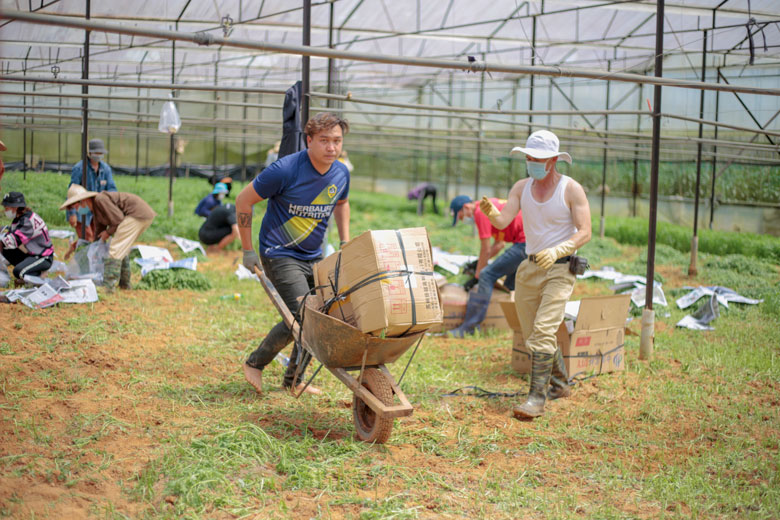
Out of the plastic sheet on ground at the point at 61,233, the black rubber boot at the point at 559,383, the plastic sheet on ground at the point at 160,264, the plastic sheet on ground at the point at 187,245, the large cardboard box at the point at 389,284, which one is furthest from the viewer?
the plastic sheet on ground at the point at 187,245

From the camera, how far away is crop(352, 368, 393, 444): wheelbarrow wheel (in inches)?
149

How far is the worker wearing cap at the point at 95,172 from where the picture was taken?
8.65 m

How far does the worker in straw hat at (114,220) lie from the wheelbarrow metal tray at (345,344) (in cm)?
443

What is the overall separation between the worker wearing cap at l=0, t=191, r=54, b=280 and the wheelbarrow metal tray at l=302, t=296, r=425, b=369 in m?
4.58

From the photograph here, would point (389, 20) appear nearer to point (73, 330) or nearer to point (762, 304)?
point (762, 304)

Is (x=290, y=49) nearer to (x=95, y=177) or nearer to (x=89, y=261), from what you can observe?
(x=89, y=261)

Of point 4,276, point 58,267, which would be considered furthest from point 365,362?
point 58,267

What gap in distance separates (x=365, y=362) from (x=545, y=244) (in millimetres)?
1697

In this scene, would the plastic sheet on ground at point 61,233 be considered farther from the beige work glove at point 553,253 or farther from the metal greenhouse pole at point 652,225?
the metal greenhouse pole at point 652,225

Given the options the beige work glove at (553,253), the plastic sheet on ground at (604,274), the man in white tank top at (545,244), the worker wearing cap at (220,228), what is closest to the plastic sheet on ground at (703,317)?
the plastic sheet on ground at (604,274)

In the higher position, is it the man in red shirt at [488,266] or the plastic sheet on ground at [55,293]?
the man in red shirt at [488,266]

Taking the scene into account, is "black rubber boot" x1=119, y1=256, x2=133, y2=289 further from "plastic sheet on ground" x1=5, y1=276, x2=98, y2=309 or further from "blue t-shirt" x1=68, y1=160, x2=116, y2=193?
"blue t-shirt" x1=68, y1=160, x2=116, y2=193

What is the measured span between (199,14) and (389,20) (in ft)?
12.0

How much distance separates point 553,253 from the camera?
459 centimetres
